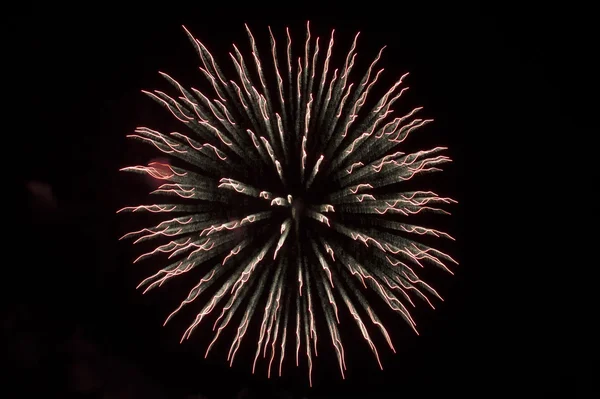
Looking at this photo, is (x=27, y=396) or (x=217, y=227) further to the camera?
(x=27, y=396)

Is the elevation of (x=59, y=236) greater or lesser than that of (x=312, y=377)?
greater

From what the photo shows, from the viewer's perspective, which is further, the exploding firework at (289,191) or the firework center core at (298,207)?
the firework center core at (298,207)

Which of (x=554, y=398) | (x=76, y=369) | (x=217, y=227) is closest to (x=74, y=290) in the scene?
(x=76, y=369)

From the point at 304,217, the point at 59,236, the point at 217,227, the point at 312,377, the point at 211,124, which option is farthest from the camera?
the point at 312,377

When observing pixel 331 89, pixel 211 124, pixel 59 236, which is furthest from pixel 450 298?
pixel 59 236

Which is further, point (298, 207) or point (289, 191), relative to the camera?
point (298, 207)

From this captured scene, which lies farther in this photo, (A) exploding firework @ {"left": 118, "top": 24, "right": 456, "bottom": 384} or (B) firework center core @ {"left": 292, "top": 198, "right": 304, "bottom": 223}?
(B) firework center core @ {"left": 292, "top": 198, "right": 304, "bottom": 223}

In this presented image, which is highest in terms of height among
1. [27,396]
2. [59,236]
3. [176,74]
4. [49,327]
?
[176,74]

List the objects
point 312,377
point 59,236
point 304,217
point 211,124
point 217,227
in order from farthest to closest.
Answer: point 312,377 → point 59,236 → point 304,217 → point 211,124 → point 217,227

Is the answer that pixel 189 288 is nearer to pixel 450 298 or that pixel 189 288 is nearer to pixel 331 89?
pixel 331 89
